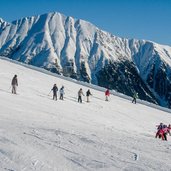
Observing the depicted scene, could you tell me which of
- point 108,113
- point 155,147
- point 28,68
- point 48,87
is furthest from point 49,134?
point 28,68

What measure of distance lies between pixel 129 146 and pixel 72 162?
3.98m

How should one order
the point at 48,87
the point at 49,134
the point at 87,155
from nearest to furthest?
the point at 87,155 < the point at 49,134 < the point at 48,87

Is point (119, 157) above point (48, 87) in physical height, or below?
below

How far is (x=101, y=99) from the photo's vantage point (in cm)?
4331

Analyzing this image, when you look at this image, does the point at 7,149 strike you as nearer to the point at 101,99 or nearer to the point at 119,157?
the point at 119,157

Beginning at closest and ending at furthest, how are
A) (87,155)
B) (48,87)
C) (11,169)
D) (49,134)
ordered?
(11,169) → (87,155) → (49,134) → (48,87)

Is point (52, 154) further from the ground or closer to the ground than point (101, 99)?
closer to the ground

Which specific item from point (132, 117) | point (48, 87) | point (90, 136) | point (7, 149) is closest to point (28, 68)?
point (48, 87)

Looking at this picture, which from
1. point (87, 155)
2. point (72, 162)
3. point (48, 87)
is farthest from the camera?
point (48, 87)

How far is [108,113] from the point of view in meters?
34.3

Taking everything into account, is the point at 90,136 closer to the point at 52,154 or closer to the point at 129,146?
the point at 129,146

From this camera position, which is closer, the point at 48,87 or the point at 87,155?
the point at 87,155

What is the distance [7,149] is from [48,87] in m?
29.9

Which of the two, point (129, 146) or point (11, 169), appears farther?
point (129, 146)
